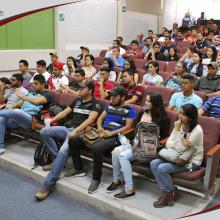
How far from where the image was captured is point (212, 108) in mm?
3137

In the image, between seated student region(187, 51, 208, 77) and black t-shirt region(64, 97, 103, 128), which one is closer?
black t-shirt region(64, 97, 103, 128)

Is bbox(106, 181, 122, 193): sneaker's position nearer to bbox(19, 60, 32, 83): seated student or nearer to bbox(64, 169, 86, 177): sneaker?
bbox(64, 169, 86, 177): sneaker

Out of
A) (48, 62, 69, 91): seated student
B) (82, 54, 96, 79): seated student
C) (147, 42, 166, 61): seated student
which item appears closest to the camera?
(48, 62, 69, 91): seated student

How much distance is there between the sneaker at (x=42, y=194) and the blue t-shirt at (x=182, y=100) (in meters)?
1.62

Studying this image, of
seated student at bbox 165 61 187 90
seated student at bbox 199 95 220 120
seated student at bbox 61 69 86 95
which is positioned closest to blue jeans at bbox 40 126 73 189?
seated student at bbox 61 69 86 95

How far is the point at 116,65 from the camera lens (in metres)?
5.89

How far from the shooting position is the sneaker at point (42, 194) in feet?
8.92

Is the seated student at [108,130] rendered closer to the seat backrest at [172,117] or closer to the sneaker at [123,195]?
the sneaker at [123,195]

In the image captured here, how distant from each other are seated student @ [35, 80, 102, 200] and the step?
12 cm

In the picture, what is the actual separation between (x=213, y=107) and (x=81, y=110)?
1387 mm

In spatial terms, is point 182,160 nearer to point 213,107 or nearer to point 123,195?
point 123,195

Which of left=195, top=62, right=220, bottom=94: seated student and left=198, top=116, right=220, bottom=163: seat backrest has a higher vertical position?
left=195, top=62, right=220, bottom=94: seated student

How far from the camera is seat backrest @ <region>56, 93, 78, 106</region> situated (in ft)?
12.1

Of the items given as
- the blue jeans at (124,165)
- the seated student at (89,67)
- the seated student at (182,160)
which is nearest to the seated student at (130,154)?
the blue jeans at (124,165)
